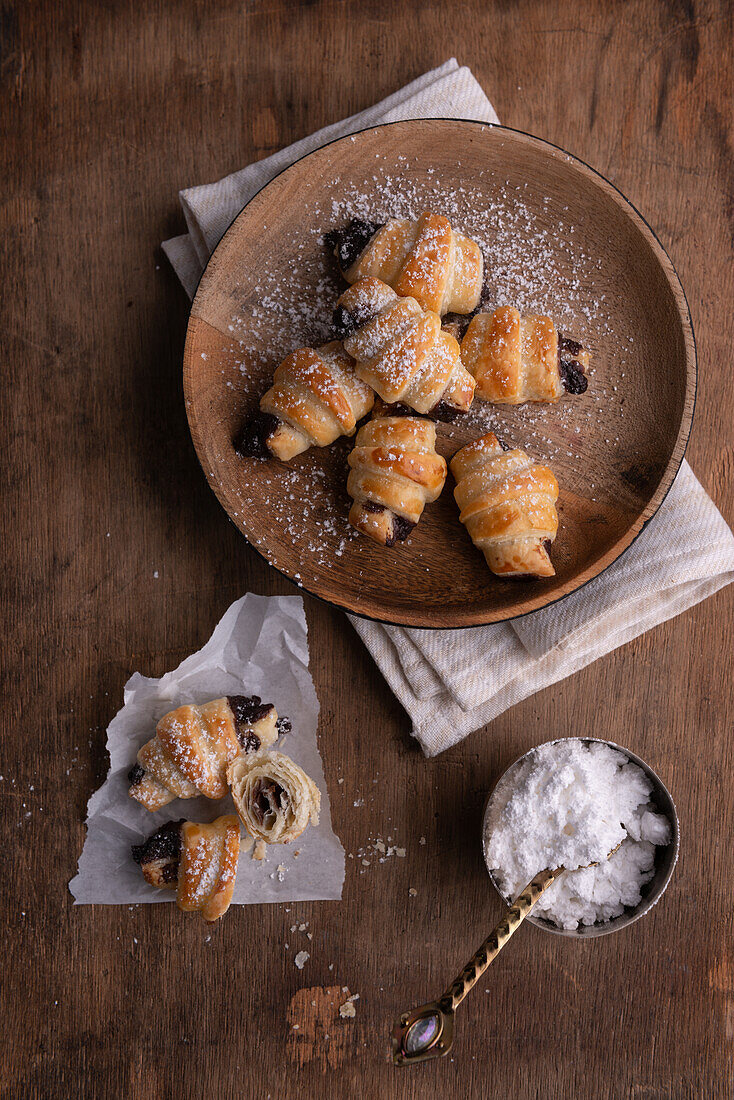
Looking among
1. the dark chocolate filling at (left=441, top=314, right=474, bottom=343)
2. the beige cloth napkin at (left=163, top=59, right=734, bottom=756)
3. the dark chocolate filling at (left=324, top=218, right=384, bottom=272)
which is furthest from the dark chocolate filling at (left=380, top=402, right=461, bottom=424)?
the beige cloth napkin at (left=163, top=59, right=734, bottom=756)

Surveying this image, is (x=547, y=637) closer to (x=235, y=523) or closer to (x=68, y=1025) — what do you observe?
(x=235, y=523)

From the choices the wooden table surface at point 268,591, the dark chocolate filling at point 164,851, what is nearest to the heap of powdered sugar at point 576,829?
the wooden table surface at point 268,591

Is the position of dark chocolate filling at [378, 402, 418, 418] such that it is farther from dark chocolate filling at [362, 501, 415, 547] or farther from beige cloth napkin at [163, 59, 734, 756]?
beige cloth napkin at [163, 59, 734, 756]

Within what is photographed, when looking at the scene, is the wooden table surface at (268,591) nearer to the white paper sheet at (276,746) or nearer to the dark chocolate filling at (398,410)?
the white paper sheet at (276,746)

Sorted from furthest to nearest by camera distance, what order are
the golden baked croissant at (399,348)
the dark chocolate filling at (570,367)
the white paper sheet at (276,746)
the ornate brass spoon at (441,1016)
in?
the white paper sheet at (276,746)
the dark chocolate filling at (570,367)
the golden baked croissant at (399,348)
the ornate brass spoon at (441,1016)

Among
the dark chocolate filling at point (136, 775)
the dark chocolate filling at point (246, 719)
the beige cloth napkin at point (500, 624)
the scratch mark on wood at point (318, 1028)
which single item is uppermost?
the beige cloth napkin at point (500, 624)
